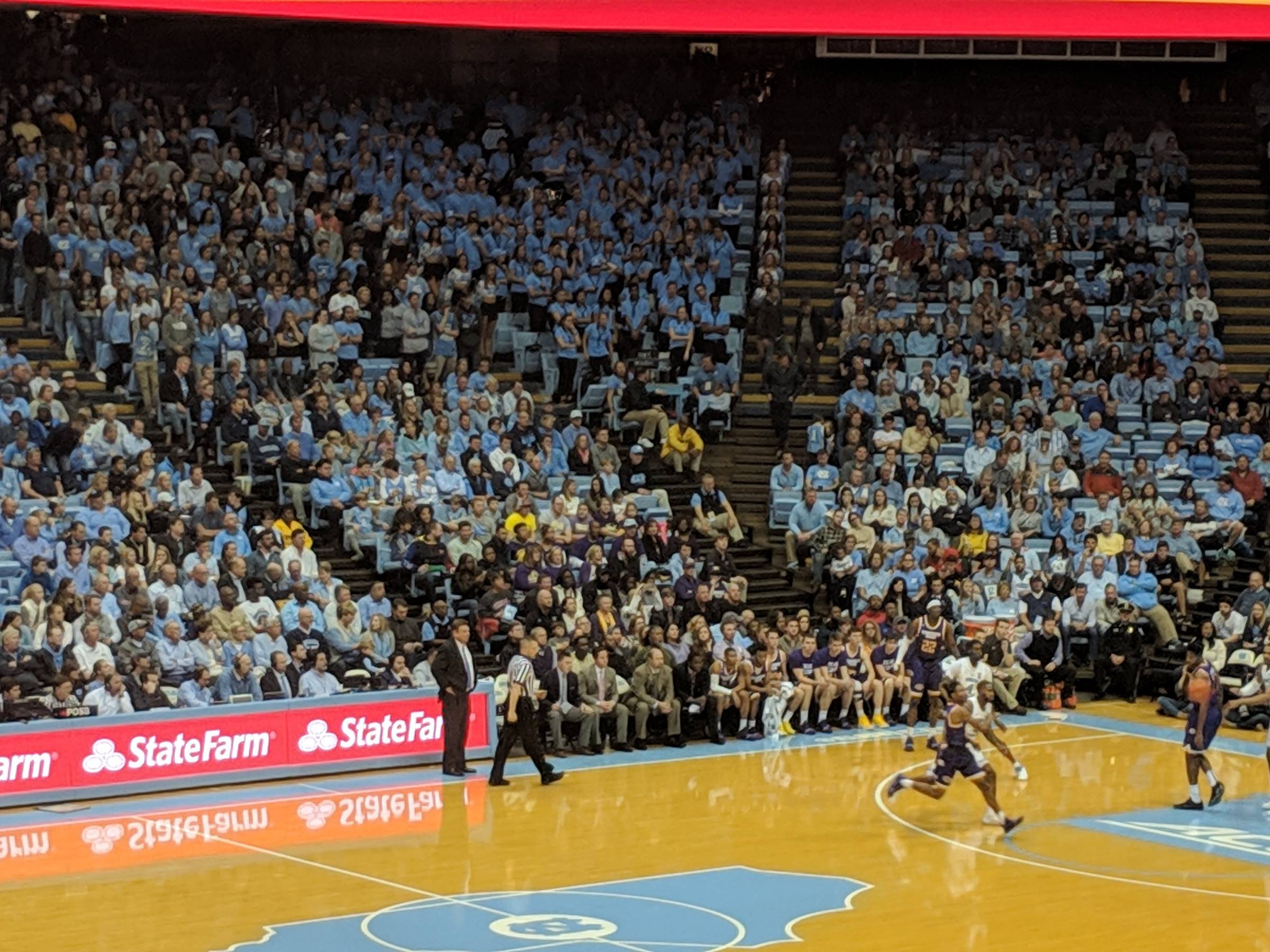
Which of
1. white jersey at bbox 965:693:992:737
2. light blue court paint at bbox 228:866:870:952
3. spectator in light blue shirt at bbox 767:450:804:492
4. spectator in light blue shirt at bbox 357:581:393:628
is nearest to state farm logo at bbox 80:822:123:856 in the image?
light blue court paint at bbox 228:866:870:952

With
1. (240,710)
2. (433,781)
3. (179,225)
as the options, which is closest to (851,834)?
(433,781)

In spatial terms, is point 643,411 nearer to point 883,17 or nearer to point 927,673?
point 883,17

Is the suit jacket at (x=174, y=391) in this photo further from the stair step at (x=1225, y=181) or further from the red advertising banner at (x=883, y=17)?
the stair step at (x=1225, y=181)

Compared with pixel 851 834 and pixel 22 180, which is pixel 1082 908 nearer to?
pixel 851 834

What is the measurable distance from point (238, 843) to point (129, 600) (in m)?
4.72

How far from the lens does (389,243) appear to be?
32219 millimetres

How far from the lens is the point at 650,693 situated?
82.8 ft

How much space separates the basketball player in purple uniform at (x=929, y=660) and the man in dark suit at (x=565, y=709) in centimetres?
384

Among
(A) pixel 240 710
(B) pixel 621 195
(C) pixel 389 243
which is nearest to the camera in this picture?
(A) pixel 240 710

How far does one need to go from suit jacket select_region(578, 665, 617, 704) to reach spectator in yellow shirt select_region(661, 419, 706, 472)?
7.35 metres

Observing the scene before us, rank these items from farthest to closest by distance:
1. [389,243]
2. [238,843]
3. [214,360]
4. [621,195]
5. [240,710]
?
[621,195] < [389,243] < [214,360] < [240,710] < [238,843]

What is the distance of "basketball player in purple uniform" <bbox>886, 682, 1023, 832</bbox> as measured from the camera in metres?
20.1

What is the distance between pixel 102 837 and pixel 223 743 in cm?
265

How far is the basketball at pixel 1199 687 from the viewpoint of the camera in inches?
830
